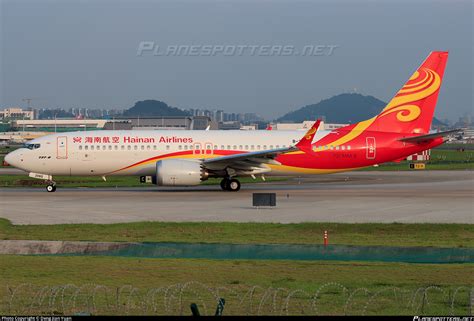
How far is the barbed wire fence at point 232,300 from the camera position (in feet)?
53.7

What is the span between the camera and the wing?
47.7 metres

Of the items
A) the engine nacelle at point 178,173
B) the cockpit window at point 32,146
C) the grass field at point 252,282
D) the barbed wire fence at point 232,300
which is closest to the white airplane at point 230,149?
the cockpit window at point 32,146

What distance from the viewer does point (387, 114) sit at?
51.2 m

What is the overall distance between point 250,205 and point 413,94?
16827 mm

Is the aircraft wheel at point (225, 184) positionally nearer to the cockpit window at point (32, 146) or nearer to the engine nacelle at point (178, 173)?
the engine nacelle at point (178, 173)

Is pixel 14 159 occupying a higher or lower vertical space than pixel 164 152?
lower

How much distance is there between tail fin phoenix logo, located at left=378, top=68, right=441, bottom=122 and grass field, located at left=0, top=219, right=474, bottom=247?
2054cm

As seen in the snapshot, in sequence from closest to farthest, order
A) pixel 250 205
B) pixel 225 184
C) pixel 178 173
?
pixel 250 205
pixel 178 173
pixel 225 184

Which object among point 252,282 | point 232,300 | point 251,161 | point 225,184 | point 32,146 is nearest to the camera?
point 232,300

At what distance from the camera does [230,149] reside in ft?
165

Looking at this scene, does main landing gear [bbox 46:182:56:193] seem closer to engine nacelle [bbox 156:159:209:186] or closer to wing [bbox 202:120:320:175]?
engine nacelle [bbox 156:159:209:186]

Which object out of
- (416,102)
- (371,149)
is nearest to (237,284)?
(371,149)

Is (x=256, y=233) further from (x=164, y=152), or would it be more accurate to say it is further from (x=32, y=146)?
(x=32, y=146)

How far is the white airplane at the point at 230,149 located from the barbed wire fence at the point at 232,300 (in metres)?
29.9
